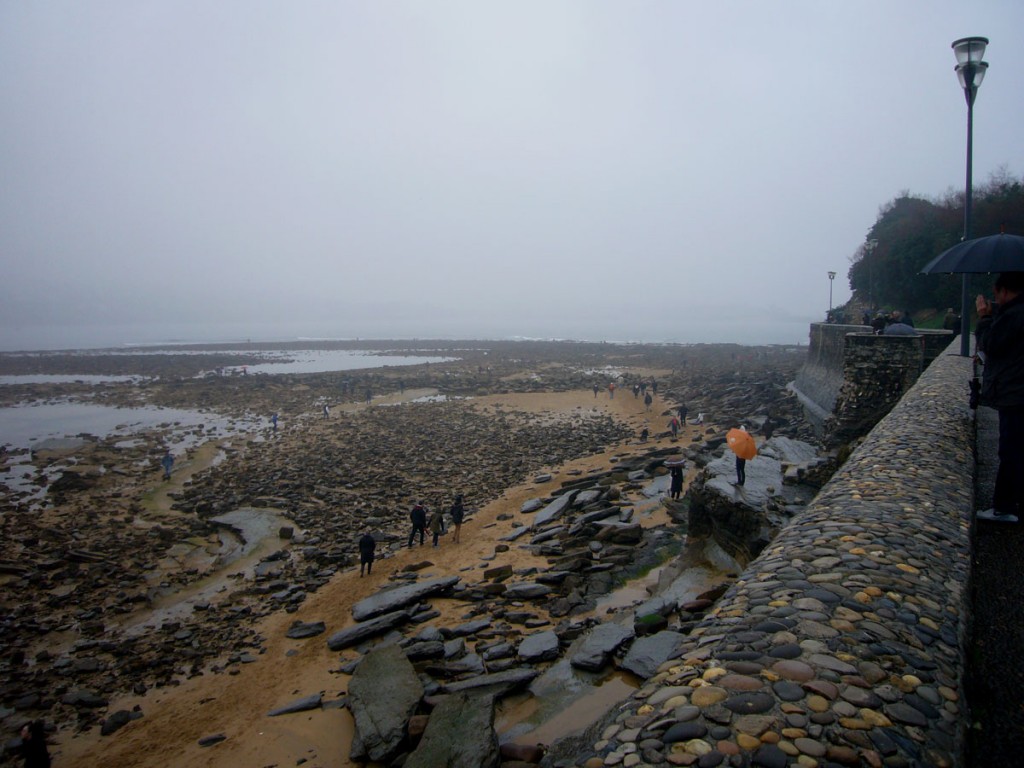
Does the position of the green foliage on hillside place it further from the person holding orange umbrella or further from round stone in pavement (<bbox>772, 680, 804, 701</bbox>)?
round stone in pavement (<bbox>772, 680, 804, 701</bbox>)

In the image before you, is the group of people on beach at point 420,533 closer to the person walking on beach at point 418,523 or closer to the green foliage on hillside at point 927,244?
the person walking on beach at point 418,523

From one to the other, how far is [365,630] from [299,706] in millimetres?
2088

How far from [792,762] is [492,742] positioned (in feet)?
15.4

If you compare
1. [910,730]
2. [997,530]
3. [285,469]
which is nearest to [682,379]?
[285,469]

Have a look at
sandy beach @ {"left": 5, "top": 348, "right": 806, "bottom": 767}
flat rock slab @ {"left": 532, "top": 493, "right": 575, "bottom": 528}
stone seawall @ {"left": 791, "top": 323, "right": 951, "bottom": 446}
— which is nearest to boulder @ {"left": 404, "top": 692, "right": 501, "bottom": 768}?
sandy beach @ {"left": 5, "top": 348, "right": 806, "bottom": 767}

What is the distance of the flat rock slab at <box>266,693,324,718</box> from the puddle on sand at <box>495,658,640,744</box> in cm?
316

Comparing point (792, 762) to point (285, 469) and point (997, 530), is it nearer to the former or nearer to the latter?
point (997, 530)

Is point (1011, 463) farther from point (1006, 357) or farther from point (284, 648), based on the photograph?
point (284, 648)

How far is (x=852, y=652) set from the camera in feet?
11.6

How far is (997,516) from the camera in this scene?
5.82 meters

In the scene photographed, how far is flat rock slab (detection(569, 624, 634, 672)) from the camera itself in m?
8.23

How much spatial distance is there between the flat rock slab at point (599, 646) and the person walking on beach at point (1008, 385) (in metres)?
4.93

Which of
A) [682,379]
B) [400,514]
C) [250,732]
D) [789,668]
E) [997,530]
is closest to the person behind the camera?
[789,668]

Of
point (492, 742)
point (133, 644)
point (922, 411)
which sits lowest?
point (133, 644)
